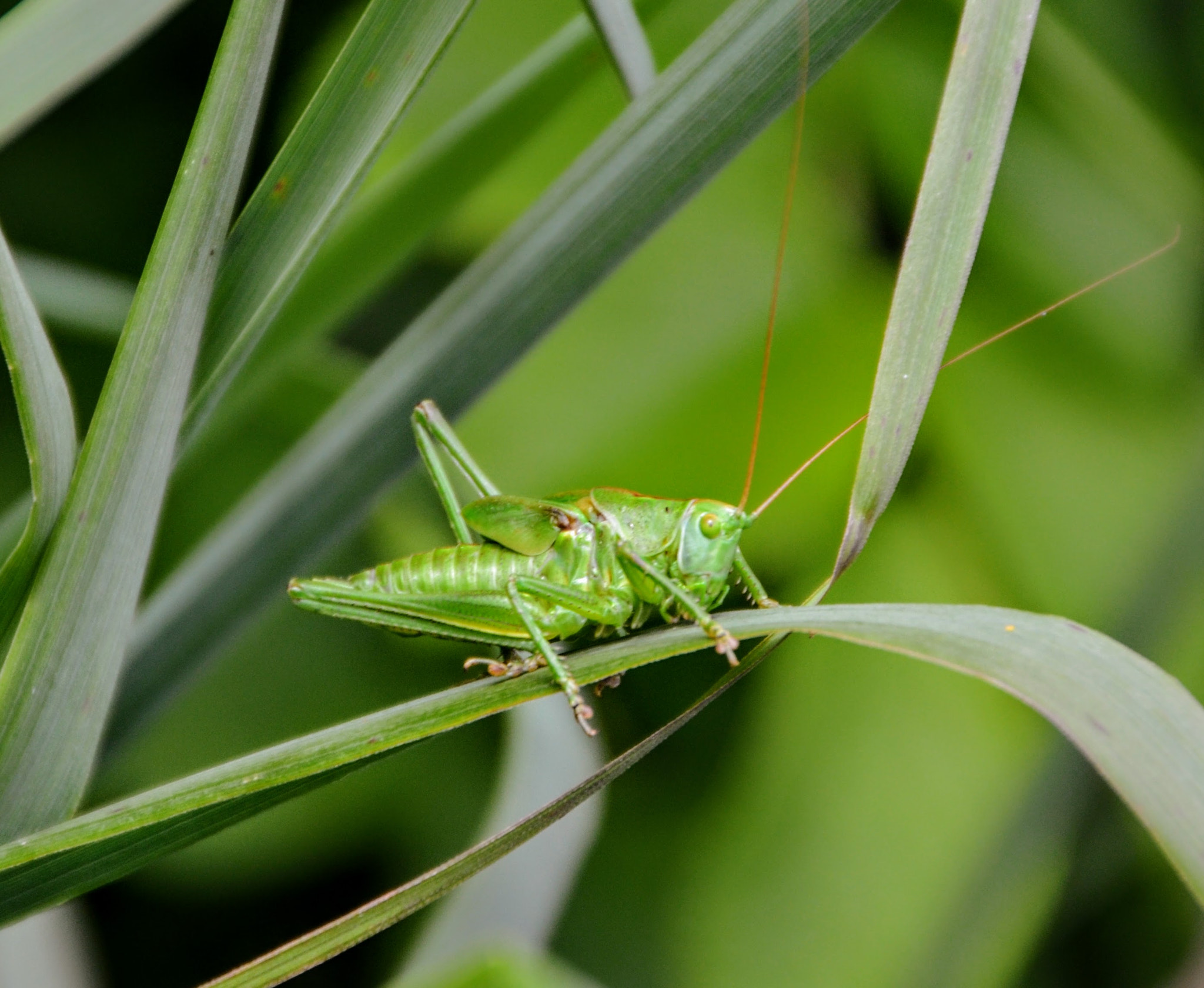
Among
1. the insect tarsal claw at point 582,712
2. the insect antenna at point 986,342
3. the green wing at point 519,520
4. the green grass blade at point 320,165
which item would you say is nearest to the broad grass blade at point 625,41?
the green grass blade at point 320,165

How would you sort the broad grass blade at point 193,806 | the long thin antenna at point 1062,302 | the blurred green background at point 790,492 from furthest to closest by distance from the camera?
1. the blurred green background at point 790,492
2. the long thin antenna at point 1062,302
3. the broad grass blade at point 193,806

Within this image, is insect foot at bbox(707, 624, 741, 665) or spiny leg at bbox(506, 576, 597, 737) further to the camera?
spiny leg at bbox(506, 576, 597, 737)

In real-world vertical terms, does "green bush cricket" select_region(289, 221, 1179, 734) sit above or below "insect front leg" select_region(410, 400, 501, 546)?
below

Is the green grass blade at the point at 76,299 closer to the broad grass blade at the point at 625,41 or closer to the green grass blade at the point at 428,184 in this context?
the green grass blade at the point at 428,184

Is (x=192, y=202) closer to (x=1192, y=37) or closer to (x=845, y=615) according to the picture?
(x=845, y=615)

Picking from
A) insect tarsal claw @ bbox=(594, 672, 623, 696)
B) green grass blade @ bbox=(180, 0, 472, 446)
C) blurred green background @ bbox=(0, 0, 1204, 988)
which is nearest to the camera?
green grass blade @ bbox=(180, 0, 472, 446)

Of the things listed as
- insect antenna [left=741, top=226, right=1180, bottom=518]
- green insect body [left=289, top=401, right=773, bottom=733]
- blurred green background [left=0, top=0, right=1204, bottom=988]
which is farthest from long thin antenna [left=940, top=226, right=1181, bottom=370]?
green insect body [left=289, top=401, right=773, bottom=733]

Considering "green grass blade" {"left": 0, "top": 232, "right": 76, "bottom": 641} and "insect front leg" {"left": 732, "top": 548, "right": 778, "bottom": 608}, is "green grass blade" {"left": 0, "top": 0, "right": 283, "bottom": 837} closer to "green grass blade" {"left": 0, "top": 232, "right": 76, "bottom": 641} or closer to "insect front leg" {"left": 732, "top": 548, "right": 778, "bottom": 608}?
"green grass blade" {"left": 0, "top": 232, "right": 76, "bottom": 641}

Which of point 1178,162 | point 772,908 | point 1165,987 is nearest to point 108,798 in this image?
point 772,908
